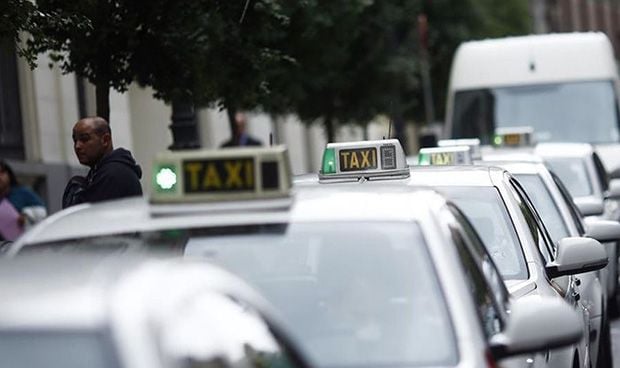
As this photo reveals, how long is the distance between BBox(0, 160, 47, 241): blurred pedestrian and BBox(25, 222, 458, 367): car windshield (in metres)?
8.38

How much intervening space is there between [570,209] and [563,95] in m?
11.5

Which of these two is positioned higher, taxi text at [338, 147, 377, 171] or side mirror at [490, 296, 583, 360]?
taxi text at [338, 147, 377, 171]

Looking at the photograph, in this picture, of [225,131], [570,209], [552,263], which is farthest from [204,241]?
[225,131]

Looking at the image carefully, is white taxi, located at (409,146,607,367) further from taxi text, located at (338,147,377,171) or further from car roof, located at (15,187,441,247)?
car roof, located at (15,187,441,247)

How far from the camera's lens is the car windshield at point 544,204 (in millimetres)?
12027

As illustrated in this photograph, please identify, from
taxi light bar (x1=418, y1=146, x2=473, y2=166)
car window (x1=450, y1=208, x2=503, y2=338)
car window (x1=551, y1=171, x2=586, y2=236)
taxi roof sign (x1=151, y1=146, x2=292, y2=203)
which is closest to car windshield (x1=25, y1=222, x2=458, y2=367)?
taxi roof sign (x1=151, y1=146, x2=292, y2=203)

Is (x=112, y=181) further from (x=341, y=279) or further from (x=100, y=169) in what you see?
(x=341, y=279)

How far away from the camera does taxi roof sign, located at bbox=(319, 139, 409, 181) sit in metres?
9.53

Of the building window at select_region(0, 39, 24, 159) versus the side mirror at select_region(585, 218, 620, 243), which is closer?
the side mirror at select_region(585, 218, 620, 243)

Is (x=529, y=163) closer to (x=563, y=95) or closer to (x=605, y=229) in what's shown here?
(x=605, y=229)

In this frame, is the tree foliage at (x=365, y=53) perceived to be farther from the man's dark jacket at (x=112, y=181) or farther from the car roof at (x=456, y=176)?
the car roof at (x=456, y=176)

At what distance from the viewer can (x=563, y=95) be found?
77.9 ft

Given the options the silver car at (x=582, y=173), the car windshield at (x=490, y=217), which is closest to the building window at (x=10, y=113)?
the silver car at (x=582, y=173)

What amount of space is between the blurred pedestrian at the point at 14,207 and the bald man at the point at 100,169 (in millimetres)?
3470
